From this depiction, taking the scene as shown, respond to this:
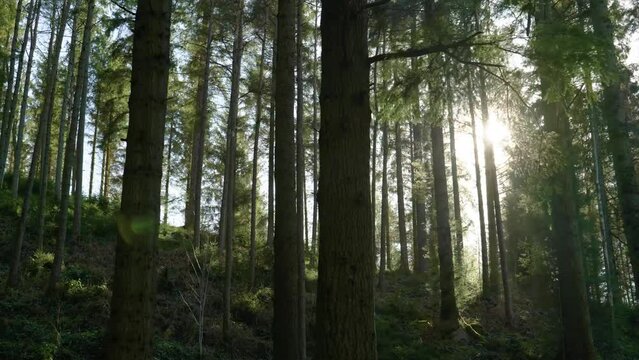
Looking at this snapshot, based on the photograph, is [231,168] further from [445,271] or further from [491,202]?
[491,202]

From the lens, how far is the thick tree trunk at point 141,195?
3375 mm

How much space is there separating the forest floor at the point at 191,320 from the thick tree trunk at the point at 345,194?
6061 mm

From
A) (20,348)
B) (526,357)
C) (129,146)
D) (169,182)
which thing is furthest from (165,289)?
(169,182)

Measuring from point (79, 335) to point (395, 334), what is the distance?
7462 mm

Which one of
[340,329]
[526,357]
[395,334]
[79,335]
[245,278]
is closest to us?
[340,329]

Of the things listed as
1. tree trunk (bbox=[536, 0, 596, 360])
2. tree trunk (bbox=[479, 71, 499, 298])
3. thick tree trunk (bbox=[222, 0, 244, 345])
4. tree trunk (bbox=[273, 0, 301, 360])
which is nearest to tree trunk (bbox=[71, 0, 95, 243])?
thick tree trunk (bbox=[222, 0, 244, 345])

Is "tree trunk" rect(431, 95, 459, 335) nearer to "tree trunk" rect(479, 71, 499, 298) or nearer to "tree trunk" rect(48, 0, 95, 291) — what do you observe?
"tree trunk" rect(479, 71, 499, 298)

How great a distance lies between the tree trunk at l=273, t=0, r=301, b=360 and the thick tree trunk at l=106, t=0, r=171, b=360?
10.9 feet

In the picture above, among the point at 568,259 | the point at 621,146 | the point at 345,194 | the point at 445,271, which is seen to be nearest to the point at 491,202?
the point at 445,271

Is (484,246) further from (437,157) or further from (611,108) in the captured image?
(611,108)

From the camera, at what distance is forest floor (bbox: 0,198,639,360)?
8734mm

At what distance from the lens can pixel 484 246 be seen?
63.7ft

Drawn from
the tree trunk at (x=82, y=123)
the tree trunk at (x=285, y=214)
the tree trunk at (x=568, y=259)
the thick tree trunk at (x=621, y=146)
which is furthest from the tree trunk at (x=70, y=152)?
the thick tree trunk at (x=621, y=146)

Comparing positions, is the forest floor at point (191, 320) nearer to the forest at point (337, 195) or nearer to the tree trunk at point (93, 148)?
the forest at point (337, 195)
